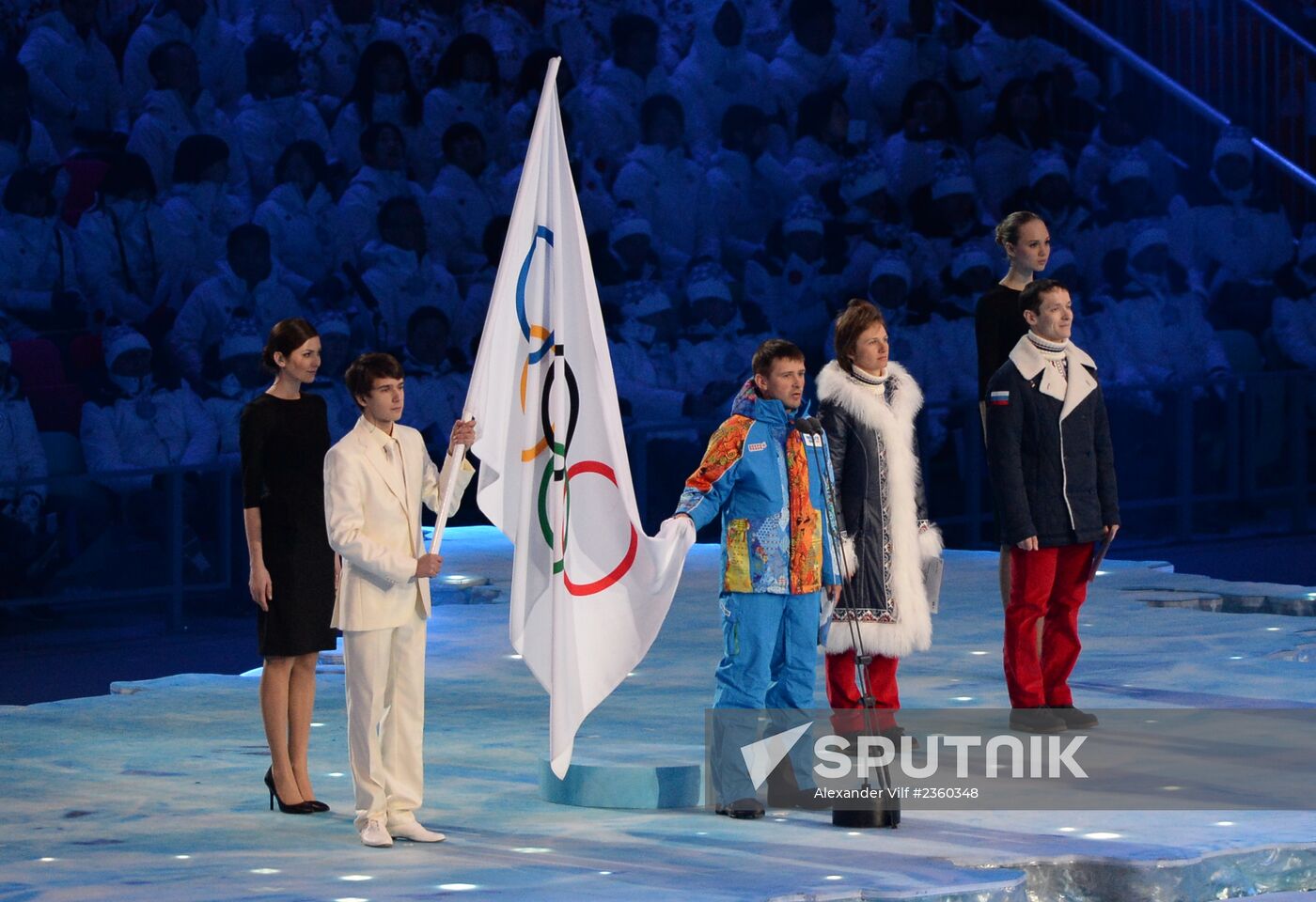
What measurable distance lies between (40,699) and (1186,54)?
419 inches

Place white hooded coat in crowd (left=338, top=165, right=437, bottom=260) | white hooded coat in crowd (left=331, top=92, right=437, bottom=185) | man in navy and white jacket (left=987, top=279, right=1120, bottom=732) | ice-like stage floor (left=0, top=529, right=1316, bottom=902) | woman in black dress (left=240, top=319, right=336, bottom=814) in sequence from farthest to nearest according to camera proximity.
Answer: white hooded coat in crowd (left=331, top=92, right=437, bottom=185), white hooded coat in crowd (left=338, top=165, right=437, bottom=260), man in navy and white jacket (left=987, top=279, right=1120, bottom=732), woman in black dress (left=240, top=319, right=336, bottom=814), ice-like stage floor (left=0, top=529, right=1316, bottom=902)

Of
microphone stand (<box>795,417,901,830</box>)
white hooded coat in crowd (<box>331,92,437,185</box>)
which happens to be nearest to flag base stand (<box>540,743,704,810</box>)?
microphone stand (<box>795,417,901,830</box>)

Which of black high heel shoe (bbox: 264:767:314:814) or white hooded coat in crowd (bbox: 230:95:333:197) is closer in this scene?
black high heel shoe (bbox: 264:767:314:814)

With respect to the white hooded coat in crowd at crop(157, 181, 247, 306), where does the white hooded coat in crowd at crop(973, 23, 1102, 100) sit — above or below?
above

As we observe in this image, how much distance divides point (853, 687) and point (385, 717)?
4.63 feet

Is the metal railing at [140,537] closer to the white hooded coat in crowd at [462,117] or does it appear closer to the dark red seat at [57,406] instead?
the dark red seat at [57,406]

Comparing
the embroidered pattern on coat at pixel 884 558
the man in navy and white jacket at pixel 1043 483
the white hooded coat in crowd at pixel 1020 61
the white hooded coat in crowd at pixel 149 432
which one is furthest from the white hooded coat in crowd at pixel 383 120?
the embroidered pattern on coat at pixel 884 558

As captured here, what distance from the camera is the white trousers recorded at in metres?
5.10

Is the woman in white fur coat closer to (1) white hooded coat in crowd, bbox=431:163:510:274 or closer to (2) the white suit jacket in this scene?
(2) the white suit jacket

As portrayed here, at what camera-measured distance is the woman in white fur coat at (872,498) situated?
5.76 meters

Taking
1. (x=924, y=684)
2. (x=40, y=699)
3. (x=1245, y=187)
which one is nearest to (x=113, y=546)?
(x=40, y=699)

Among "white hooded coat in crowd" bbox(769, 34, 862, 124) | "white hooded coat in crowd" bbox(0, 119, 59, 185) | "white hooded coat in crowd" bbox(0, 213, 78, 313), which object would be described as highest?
"white hooded coat in crowd" bbox(769, 34, 862, 124)

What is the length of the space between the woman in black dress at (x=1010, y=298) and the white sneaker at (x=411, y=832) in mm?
2279

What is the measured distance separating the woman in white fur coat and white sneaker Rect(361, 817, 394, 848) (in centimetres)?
142
